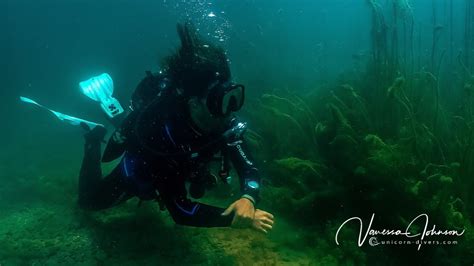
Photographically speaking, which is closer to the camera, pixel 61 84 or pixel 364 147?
pixel 364 147

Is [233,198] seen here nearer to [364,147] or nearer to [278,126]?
[278,126]

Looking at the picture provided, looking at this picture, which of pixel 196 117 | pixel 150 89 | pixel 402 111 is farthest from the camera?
pixel 402 111

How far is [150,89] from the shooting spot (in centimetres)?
405

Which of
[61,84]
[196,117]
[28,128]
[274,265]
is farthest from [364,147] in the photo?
[61,84]

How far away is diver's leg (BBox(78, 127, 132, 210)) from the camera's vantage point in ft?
15.2

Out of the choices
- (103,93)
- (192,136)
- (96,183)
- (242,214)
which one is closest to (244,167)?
(192,136)

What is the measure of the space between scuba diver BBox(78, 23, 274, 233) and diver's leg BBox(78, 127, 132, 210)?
83cm

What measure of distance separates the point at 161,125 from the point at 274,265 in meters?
1.79

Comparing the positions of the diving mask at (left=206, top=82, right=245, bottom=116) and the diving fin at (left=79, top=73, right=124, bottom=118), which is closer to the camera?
the diving mask at (left=206, top=82, right=245, bottom=116)

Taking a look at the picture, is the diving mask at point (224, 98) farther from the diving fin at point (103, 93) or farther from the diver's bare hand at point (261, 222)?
the diving fin at point (103, 93)

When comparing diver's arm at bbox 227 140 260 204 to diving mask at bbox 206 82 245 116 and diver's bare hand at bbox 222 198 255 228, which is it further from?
diving mask at bbox 206 82 245 116

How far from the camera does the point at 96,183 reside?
4.90m

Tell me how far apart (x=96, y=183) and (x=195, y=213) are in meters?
2.15

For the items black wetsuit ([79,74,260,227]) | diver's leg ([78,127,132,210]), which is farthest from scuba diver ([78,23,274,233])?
diver's leg ([78,127,132,210])
